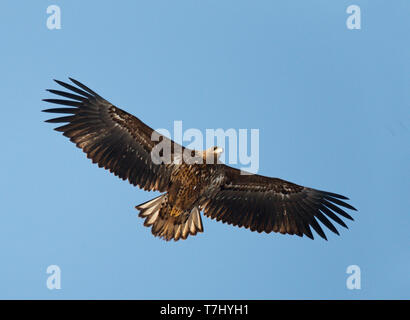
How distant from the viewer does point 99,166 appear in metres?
13.3

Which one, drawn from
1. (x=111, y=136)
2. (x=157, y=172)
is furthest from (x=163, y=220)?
(x=111, y=136)

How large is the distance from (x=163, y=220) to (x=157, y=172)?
3.32 ft

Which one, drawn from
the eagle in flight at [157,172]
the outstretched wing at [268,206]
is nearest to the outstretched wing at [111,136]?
the eagle in flight at [157,172]

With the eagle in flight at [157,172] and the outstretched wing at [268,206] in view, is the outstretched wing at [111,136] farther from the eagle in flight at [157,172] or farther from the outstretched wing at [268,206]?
the outstretched wing at [268,206]

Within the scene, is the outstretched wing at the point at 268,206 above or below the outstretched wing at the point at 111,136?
below

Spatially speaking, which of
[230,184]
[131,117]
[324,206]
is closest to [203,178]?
[230,184]

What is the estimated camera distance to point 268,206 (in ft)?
46.8

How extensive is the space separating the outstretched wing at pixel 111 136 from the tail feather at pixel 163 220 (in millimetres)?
351

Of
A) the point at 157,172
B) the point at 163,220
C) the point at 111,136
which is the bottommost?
the point at 163,220

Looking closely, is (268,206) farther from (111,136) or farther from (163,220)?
(111,136)

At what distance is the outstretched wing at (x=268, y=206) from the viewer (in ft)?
46.3

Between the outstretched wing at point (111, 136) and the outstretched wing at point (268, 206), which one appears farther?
the outstretched wing at point (268, 206)

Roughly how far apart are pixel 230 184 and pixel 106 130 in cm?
291

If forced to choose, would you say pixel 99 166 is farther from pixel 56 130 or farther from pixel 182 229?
pixel 182 229
